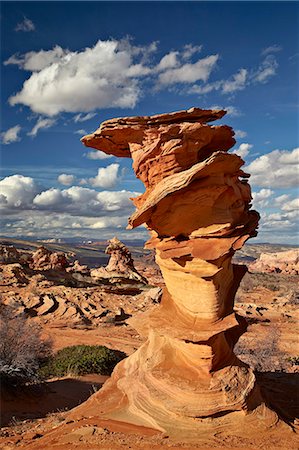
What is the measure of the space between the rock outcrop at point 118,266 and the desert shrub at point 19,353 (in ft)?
76.3

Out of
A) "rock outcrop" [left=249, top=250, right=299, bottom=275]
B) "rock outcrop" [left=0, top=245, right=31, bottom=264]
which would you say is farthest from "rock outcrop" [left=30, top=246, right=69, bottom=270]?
"rock outcrop" [left=249, top=250, right=299, bottom=275]

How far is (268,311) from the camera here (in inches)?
1003

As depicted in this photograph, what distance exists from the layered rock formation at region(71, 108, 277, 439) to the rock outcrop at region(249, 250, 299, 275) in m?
60.5

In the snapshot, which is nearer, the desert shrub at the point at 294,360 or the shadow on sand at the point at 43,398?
the shadow on sand at the point at 43,398

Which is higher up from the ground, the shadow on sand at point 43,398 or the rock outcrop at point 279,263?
the shadow on sand at point 43,398

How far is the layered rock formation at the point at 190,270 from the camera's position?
665 centimetres

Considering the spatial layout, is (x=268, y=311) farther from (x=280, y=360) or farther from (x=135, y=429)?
(x=135, y=429)

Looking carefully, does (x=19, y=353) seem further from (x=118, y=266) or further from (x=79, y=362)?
(x=118, y=266)

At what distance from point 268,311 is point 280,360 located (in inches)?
420

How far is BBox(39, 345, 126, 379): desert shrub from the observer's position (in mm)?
13117

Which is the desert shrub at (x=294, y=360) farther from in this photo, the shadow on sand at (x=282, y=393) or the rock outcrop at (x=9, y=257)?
the rock outcrop at (x=9, y=257)

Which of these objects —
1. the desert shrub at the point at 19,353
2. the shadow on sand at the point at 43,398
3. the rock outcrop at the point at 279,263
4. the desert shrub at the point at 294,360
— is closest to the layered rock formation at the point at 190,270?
the shadow on sand at the point at 43,398

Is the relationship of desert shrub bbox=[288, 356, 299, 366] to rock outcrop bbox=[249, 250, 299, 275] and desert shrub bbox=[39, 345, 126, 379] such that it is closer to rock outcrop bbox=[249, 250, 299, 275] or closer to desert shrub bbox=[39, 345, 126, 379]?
desert shrub bbox=[39, 345, 126, 379]

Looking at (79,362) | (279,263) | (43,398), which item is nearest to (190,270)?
(43,398)
